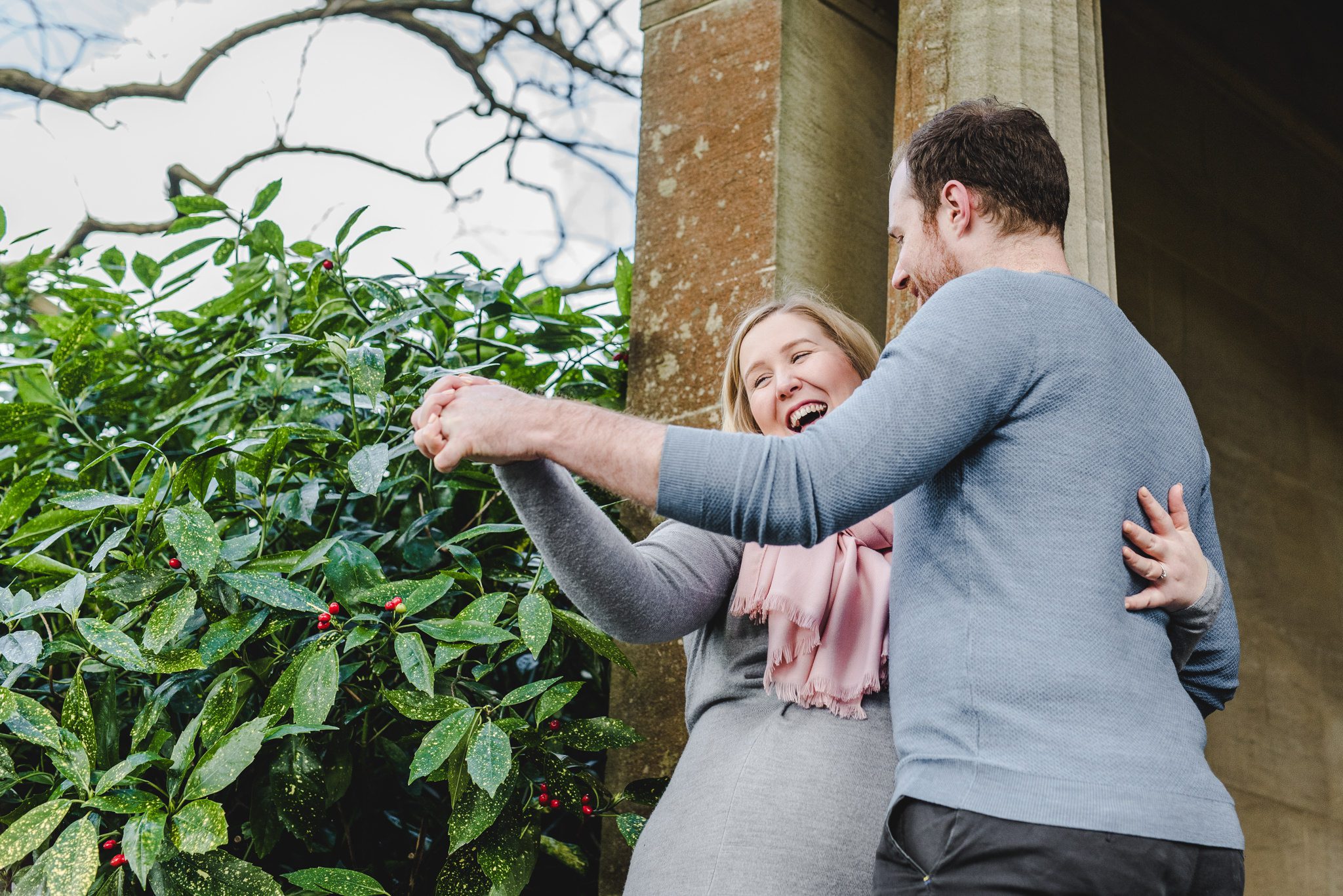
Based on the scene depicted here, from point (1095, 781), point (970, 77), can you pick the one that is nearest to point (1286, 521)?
point (970, 77)

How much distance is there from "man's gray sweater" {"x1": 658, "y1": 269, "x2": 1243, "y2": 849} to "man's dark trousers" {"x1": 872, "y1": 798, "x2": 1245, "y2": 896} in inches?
0.5

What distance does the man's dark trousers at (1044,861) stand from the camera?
105cm

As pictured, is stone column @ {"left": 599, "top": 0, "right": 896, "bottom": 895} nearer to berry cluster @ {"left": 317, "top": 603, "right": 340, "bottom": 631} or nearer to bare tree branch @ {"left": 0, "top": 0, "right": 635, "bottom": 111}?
berry cluster @ {"left": 317, "top": 603, "right": 340, "bottom": 631}

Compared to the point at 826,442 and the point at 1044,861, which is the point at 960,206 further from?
the point at 1044,861

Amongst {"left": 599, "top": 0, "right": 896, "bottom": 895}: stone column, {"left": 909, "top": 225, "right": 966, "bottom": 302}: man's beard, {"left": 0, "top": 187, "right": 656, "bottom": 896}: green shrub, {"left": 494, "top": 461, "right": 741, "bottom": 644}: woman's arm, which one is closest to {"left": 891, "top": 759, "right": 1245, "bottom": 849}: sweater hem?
{"left": 494, "top": 461, "right": 741, "bottom": 644}: woman's arm

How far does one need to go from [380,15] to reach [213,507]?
14.0 feet

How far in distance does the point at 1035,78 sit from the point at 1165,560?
1164mm

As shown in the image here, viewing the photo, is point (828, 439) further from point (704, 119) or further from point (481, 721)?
point (704, 119)

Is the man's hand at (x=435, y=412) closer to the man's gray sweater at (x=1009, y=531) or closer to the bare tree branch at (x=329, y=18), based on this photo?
the man's gray sweater at (x=1009, y=531)

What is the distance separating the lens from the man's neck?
4.49ft

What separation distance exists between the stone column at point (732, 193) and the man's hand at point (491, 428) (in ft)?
3.33

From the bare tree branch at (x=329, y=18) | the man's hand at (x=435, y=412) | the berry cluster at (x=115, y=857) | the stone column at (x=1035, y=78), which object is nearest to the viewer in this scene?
the man's hand at (x=435, y=412)

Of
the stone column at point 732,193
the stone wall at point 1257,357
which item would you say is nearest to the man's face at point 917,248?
the stone column at point 732,193

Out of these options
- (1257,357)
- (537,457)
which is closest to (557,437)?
(537,457)
